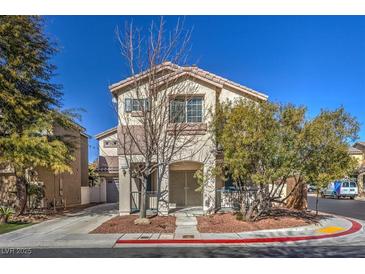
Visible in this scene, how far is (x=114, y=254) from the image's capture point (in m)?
7.55

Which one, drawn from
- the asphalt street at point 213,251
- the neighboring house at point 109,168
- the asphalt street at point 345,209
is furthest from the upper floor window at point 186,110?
the neighboring house at point 109,168

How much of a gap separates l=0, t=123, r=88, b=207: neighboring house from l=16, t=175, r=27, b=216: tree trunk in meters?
2.01

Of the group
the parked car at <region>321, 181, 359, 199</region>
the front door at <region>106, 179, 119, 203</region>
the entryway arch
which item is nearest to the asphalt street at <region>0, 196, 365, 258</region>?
the entryway arch

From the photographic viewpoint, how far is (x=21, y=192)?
14.7 m

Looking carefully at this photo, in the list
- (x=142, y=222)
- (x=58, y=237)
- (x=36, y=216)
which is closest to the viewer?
(x=58, y=237)

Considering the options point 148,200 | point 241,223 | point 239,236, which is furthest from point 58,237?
point 241,223

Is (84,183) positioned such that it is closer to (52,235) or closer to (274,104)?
(52,235)

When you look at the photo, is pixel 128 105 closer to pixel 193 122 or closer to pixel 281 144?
pixel 193 122

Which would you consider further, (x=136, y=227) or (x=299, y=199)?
(x=299, y=199)

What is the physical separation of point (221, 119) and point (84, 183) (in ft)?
53.7

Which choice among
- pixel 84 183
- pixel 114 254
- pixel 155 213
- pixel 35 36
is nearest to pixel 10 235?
pixel 114 254

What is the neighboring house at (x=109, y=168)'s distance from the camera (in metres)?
25.6

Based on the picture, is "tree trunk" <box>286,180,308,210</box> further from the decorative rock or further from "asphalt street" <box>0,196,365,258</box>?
the decorative rock

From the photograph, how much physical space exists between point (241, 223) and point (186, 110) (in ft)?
20.3
